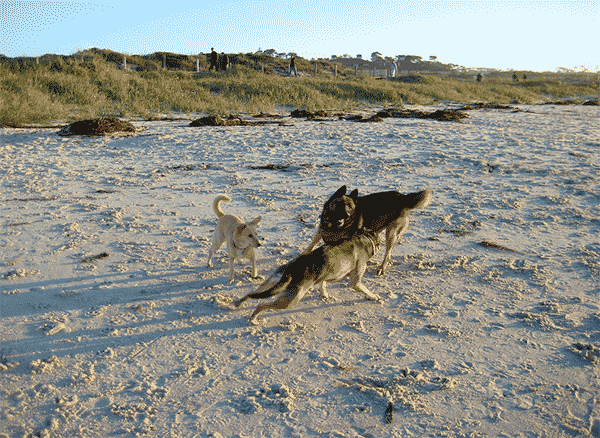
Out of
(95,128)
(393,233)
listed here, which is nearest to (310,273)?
(393,233)

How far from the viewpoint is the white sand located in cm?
273

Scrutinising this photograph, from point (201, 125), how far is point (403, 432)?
463 inches

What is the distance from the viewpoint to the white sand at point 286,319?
107 inches

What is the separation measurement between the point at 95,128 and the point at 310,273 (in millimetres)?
9977

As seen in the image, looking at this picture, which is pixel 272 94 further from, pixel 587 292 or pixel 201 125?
pixel 587 292

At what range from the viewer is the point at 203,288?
167 inches

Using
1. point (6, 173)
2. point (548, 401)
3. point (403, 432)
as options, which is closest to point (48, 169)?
point (6, 173)

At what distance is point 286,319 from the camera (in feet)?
12.5

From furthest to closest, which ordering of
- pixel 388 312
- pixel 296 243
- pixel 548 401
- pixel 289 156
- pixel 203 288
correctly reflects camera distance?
1. pixel 289 156
2. pixel 296 243
3. pixel 203 288
4. pixel 388 312
5. pixel 548 401

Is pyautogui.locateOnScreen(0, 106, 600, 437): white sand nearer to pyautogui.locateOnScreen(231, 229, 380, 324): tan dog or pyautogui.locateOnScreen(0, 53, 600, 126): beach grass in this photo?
pyautogui.locateOnScreen(231, 229, 380, 324): tan dog

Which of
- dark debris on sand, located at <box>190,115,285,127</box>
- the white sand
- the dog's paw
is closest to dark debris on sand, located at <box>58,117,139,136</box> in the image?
dark debris on sand, located at <box>190,115,285,127</box>

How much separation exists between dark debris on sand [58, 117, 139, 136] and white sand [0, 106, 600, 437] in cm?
332

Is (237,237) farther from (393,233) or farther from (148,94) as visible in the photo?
(148,94)

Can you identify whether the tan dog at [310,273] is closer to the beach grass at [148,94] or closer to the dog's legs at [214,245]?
the dog's legs at [214,245]
